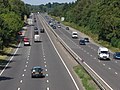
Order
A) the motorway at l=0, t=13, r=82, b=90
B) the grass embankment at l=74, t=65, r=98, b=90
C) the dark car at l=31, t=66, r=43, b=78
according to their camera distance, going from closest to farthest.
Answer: the grass embankment at l=74, t=65, r=98, b=90, the motorway at l=0, t=13, r=82, b=90, the dark car at l=31, t=66, r=43, b=78

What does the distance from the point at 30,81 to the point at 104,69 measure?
14354 mm

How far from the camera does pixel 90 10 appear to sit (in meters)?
176

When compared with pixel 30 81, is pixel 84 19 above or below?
below

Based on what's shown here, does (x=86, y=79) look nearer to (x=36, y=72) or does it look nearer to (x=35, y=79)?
(x=35, y=79)

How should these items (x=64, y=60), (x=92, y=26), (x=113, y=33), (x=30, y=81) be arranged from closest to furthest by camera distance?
1. (x=30, y=81)
2. (x=64, y=60)
3. (x=113, y=33)
4. (x=92, y=26)

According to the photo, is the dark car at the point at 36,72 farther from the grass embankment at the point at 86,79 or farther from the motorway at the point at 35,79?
the grass embankment at the point at 86,79

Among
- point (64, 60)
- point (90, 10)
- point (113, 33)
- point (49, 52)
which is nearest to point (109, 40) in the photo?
point (113, 33)

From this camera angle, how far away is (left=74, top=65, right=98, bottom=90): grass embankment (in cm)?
4152

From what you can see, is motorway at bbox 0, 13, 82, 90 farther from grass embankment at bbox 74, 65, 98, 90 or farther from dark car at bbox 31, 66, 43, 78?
grass embankment at bbox 74, 65, 98, 90

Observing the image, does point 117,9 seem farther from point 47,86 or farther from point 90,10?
point 47,86

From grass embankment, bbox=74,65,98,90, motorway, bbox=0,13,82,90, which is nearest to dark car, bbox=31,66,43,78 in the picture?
motorway, bbox=0,13,82,90

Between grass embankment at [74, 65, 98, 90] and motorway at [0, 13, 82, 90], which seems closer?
grass embankment at [74, 65, 98, 90]

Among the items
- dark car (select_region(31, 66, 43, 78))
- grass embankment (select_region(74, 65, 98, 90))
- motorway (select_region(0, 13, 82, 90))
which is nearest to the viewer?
grass embankment (select_region(74, 65, 98, 90))

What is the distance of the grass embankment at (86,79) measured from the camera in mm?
41519
